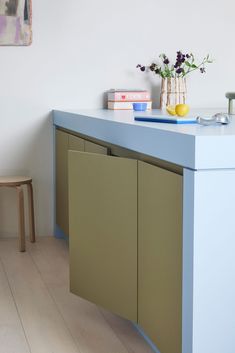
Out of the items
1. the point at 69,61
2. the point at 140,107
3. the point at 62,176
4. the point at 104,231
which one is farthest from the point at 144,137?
the point at 69,61

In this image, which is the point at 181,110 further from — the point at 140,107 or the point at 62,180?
the point at 62,180

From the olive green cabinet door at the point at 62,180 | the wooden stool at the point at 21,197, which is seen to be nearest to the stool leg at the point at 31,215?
the wooden stool at the point at 21,197

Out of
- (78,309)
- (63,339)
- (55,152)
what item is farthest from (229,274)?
(55,152)

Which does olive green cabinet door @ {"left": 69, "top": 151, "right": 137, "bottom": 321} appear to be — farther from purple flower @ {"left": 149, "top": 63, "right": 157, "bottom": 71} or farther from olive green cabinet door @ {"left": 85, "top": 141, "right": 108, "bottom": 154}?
purple flower @ {"left": 149, "top": 63, "right": 157, "bottom": 71}

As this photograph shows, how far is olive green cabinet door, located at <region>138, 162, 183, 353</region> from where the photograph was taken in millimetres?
1924

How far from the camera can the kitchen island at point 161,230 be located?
5.84 feet

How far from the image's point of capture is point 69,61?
13.6ft

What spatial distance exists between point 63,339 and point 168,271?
66cm

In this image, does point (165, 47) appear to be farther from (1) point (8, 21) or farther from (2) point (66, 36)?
(1) point (8, 21)

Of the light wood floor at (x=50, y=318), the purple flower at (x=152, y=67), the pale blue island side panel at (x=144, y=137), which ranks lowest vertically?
the light wood floor at (x=50, y=318)

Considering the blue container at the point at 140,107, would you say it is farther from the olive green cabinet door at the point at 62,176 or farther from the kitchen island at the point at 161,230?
the kitchen island at the point at 161,230

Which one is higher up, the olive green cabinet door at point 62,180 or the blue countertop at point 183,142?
the blue countertop at point 183,142

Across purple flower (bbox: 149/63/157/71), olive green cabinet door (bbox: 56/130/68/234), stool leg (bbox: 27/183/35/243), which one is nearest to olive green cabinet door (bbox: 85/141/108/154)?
olive green cabinet door (bbox: 56/130/68/234)

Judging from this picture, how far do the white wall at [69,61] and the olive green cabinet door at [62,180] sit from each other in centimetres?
17
